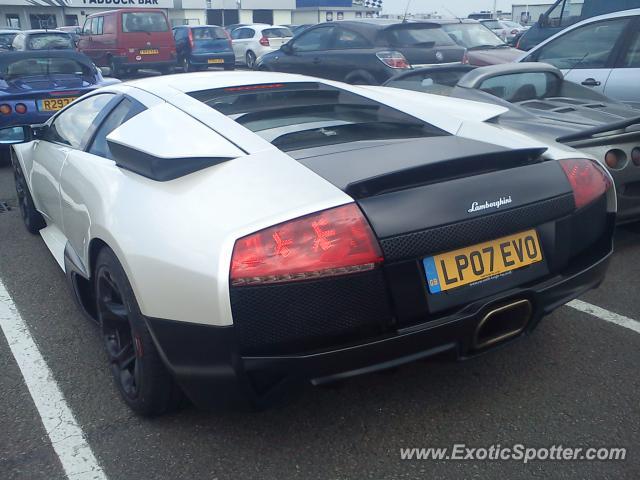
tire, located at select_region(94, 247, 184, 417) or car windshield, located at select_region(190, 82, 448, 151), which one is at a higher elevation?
car windshield, located at select_region(190, 82, 448, 151)

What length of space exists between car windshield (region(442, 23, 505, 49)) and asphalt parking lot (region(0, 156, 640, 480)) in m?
7.94

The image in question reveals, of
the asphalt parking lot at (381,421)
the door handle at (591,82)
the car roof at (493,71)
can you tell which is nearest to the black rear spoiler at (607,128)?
the asphalt parking lot at (381,421)

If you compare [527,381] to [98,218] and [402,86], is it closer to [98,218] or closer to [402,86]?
[98,218]

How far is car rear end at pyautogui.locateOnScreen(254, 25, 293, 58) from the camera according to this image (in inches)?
811

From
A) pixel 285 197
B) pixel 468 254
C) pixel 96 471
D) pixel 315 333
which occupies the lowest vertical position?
pixel 96 471

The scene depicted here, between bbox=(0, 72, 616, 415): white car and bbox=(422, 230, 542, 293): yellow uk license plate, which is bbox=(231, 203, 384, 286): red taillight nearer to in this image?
bbox=(0, 72, 616, 415): white car

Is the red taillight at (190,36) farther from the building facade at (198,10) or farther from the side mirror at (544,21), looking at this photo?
the building facade at (198,10)

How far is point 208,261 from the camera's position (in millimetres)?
1849

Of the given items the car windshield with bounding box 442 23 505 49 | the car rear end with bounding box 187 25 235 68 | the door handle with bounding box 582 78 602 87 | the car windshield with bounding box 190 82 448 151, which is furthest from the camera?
the car rear end with bounding box 187 25 235 68

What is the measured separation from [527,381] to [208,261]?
4.80 feet

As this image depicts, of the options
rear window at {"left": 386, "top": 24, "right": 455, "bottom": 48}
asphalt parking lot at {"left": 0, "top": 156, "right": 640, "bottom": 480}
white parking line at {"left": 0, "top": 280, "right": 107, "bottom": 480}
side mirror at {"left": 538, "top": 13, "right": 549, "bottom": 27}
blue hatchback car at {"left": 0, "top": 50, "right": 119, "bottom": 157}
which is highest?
side mirror at {"left": 538, "top": 13, "right": 549, "bottom": 27}

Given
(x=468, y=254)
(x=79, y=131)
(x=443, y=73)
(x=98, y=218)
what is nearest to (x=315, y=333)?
(x=468, y=254)

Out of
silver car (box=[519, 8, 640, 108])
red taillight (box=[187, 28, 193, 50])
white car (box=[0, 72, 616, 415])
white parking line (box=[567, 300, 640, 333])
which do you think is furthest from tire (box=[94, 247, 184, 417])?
red taillight (box=[187, 28, 193, 50])

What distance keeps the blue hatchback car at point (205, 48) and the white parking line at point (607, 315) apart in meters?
16.6
